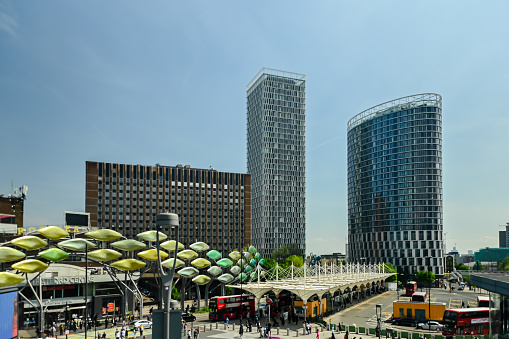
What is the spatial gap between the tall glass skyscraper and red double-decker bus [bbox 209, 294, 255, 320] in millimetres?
115769

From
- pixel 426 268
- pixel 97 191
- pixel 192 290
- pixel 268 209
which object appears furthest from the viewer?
pixel 268 209

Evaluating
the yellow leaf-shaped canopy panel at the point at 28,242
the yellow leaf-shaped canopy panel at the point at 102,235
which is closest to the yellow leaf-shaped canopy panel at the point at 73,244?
the yellow leaf-shaped canopy panel at the point at 102,235

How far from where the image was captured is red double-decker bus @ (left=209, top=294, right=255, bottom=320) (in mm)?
67812

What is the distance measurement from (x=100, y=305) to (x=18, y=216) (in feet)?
176

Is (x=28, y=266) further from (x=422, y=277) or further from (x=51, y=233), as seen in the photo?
(x=422, y=277)

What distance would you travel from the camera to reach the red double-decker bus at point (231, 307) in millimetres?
67812

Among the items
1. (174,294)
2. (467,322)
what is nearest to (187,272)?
(174,294)

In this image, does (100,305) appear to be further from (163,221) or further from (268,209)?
(268,209)

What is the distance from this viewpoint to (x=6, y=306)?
42.4 m

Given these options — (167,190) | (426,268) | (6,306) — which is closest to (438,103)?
(426,268)

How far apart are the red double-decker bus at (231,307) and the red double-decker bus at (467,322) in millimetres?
29353

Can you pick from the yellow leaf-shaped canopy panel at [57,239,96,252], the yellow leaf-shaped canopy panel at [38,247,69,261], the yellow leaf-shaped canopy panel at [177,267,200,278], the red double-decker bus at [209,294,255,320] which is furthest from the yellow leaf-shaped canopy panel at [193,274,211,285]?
the yellow leaf-shaped canopy panel at [38,247,69,261]

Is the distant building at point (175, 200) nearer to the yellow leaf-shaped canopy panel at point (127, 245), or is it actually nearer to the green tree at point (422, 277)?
the green tree at point (422, 277)

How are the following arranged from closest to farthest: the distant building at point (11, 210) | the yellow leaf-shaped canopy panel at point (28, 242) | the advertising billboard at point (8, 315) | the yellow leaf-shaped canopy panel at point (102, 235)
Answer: the advertising billboard at point (8, 315), the yellow leaf-shaped canopy panel at point (28, 242), the yellow leaf-shaped canopy panel at point (102, 235), the distant building at point (11, 210)
